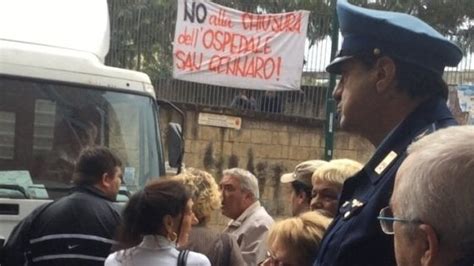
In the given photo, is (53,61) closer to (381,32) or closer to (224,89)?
(381,32)

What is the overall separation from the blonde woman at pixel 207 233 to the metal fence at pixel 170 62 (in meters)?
9.71

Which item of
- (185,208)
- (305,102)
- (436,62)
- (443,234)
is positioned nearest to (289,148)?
(305,102)

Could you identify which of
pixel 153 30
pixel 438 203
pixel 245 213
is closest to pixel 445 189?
pixel 438 203

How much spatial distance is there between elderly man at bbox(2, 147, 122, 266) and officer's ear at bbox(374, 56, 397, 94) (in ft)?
10.9

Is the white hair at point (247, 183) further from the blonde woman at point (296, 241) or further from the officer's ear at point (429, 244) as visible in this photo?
the officer's ear at point (429, 244)

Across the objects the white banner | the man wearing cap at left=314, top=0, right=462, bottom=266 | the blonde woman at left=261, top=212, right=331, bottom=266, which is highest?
the white banner

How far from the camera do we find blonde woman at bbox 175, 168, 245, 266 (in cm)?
542

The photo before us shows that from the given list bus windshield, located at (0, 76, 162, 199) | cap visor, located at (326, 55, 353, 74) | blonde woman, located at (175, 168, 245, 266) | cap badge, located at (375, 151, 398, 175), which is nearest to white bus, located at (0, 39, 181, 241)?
bus windshield, located at (0, 76, 162, 199)

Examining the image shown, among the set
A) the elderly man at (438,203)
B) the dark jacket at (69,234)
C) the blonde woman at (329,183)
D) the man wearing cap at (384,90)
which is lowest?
the dark jacket at (69,234)

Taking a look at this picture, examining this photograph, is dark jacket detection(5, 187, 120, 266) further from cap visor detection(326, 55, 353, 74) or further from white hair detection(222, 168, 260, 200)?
cap visor detection(326, 55, 353, 74)

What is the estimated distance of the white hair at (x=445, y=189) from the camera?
83.5 inches

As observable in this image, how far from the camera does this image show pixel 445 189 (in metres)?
2.13

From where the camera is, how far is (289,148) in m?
16.2

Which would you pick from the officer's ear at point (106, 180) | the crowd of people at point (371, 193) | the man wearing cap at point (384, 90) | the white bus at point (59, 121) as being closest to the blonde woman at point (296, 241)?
the crowd of people at point (371, 193)
